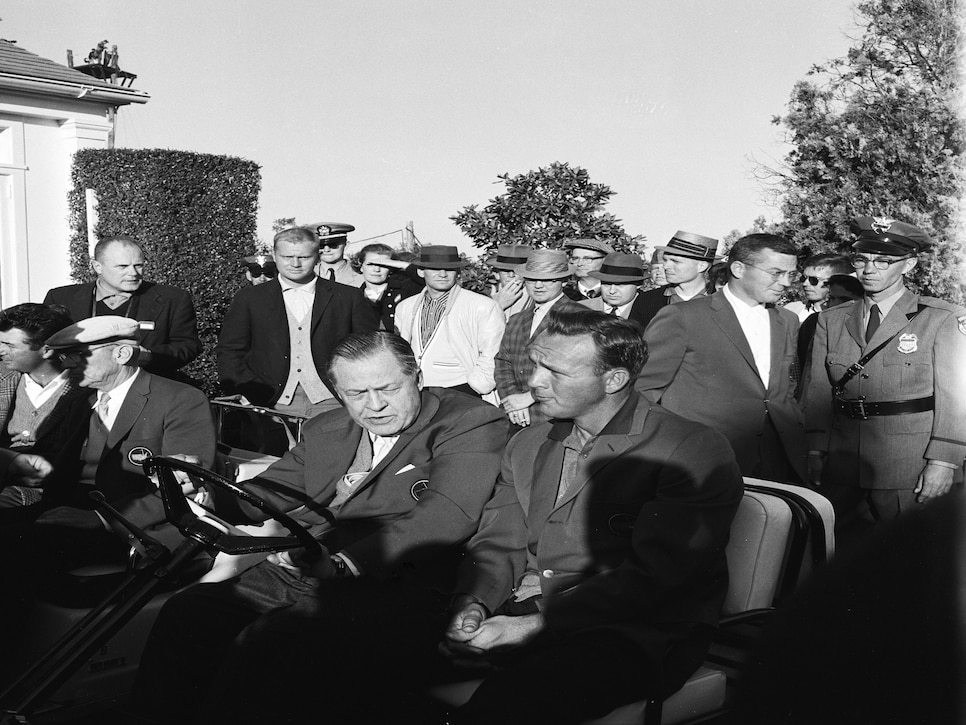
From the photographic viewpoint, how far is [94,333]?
3936 millimetres

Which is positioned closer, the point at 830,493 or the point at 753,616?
the point at 753,616

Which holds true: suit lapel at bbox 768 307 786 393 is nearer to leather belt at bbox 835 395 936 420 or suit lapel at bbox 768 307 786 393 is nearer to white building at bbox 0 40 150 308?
leather belt at bbox 835 395 936 420

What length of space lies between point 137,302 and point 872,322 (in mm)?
3957

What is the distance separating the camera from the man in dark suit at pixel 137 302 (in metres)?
5.47

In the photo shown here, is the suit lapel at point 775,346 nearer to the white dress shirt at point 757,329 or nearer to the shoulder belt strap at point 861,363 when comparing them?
the white dress shirt at point 757,329

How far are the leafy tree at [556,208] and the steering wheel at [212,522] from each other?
630 cm

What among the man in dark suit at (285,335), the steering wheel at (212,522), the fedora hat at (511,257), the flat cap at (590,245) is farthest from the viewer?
the fedora hat at (511,257)

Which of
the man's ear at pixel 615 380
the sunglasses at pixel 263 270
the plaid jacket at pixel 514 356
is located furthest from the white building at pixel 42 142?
the man's ear at pixel 615 380

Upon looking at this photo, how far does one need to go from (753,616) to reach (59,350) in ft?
9.51

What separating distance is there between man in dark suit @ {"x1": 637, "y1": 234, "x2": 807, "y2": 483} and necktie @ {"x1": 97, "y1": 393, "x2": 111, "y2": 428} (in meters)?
2.35

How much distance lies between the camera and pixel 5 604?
364 cm

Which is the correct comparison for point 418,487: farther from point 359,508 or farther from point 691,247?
point 691,247

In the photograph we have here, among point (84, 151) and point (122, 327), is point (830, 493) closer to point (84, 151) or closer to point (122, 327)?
point (122, 327)

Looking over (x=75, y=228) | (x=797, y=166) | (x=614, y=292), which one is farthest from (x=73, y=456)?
(x=75, y=228)
